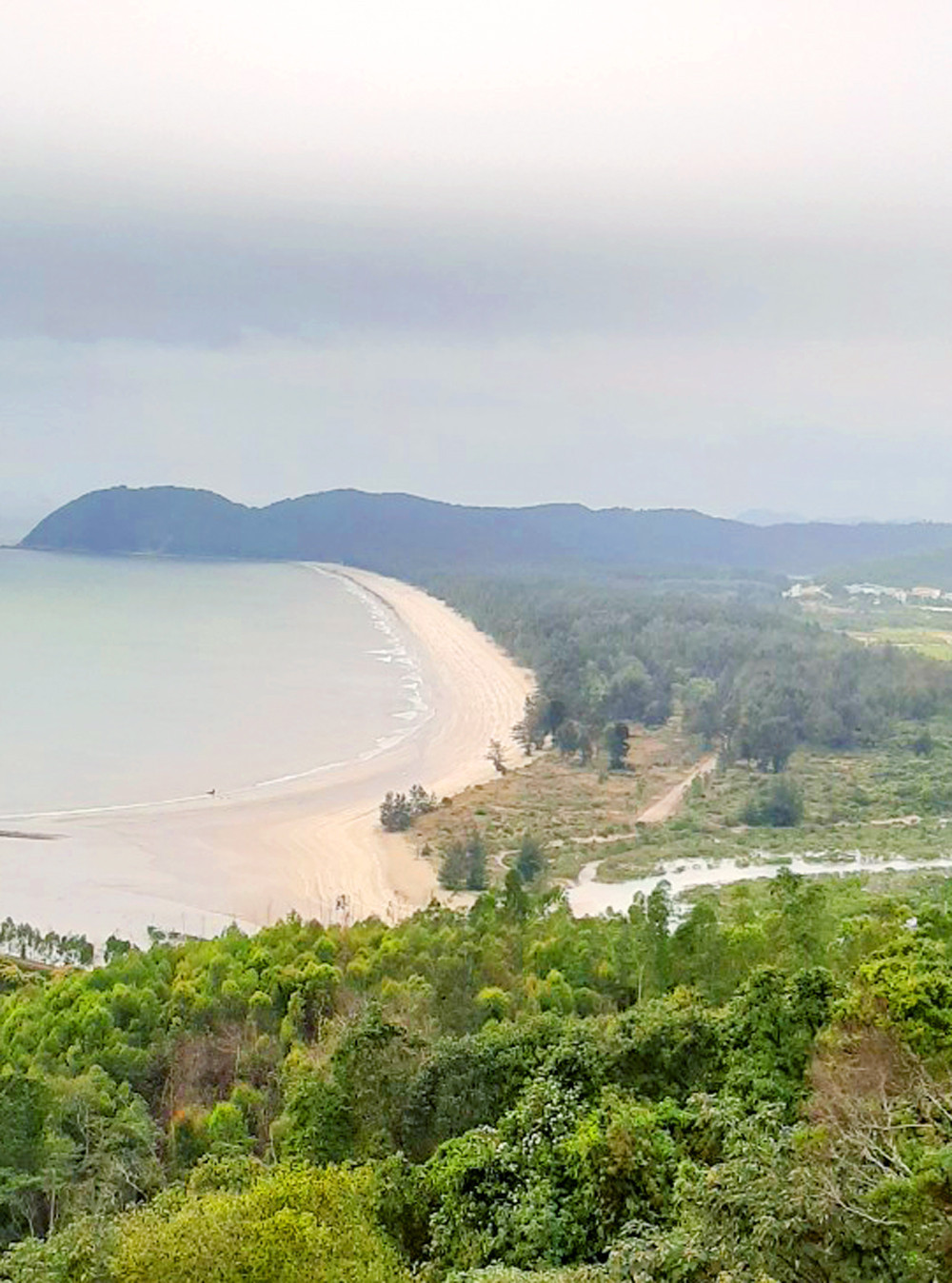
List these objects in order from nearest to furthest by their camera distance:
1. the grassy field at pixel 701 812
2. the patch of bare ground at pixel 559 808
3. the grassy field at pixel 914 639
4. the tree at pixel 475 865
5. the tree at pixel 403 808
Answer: the tree at pixel 475 865 < the grassy field at pixel 701 812 < the patch of bare ground at pixel 559 808 < the tree at pixel 403 808 < the grassy field at pixel 914 639

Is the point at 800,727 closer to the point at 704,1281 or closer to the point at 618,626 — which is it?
the point at 618,626

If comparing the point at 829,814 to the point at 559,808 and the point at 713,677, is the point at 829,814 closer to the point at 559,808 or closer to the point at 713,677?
the point at 559,808

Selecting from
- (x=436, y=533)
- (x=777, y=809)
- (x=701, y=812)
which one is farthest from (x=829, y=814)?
(x=436, y=533)

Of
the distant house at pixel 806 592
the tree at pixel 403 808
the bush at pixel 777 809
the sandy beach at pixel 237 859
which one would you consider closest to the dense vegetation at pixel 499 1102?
the sandy beach at pixel 237 859

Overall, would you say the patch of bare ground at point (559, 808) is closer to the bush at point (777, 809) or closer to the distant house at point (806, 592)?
the bush at point (777, 809)

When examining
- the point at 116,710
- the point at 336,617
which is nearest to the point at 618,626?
the point at 336,617

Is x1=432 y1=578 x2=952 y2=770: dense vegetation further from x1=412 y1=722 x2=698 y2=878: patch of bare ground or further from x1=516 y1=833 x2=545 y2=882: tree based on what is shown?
x1=516 y1=833 x2=545 y2=882: tree

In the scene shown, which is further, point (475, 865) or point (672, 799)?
point (672, 799)
